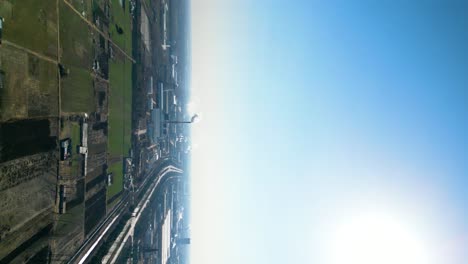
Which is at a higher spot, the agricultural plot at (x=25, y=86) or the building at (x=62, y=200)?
the agricultural plot at (x=25, y=86)

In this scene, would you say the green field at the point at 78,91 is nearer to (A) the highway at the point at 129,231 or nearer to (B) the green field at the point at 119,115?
(B) the green field at the point at 119,115

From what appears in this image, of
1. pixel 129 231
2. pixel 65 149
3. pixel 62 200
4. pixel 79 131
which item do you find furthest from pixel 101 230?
pixel 65 149

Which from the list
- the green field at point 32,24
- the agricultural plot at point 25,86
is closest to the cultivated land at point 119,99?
the green field at point 32,24

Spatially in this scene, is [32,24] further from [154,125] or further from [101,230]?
[154,125]

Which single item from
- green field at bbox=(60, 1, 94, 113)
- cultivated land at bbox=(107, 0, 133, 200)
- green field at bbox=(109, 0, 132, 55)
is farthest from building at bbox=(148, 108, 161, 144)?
green field at bbox=(60, 1, 94, 113)

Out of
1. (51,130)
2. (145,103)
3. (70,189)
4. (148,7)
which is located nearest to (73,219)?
(70,189)

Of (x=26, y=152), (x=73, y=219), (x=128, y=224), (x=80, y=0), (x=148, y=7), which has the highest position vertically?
(x=148, y=7)

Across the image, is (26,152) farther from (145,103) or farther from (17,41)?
(145,103)

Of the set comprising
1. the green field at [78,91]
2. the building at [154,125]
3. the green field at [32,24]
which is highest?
the green field at [32,24]
